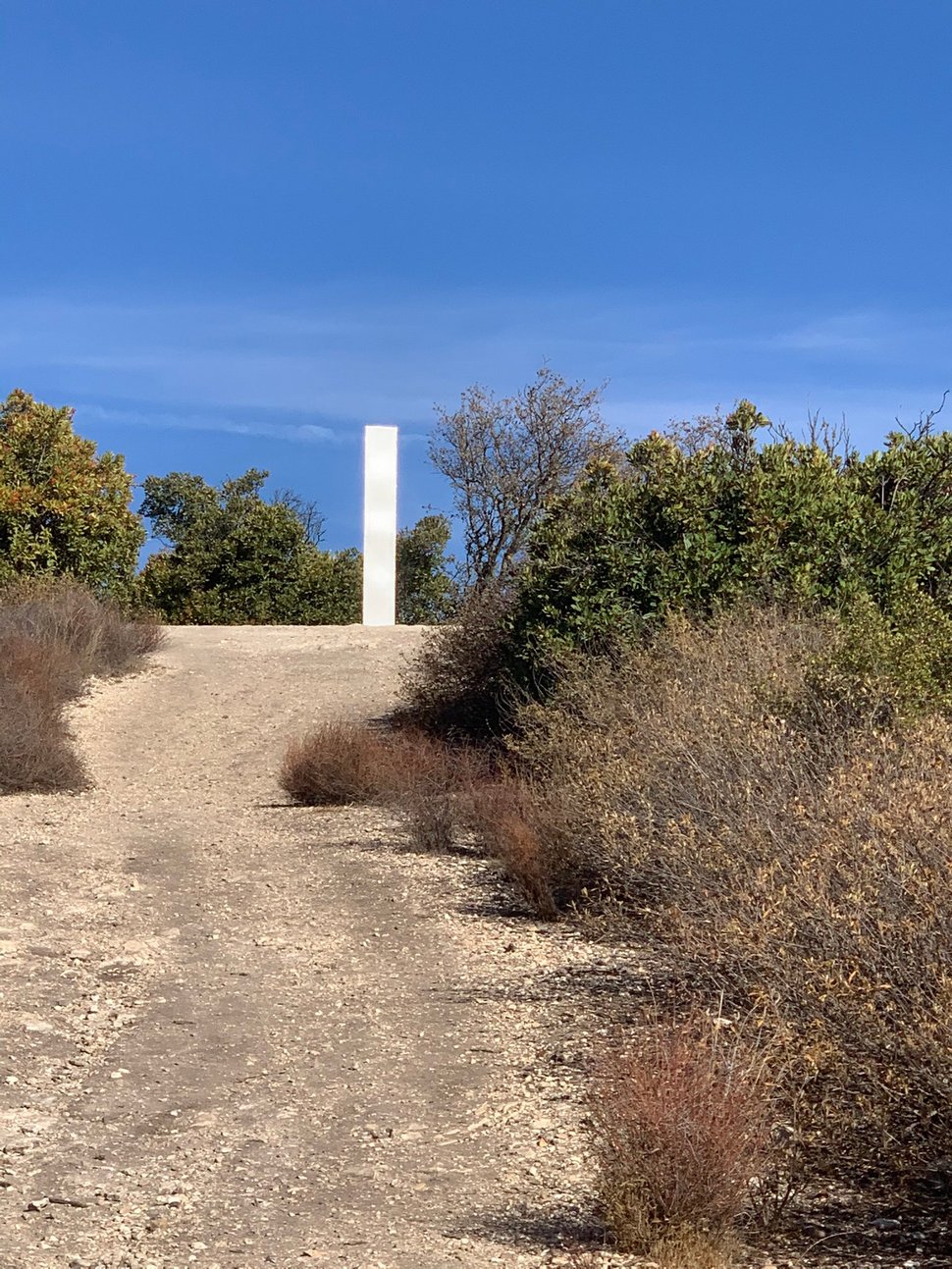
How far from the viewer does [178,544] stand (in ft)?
113

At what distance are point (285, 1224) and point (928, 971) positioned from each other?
7.68 ft

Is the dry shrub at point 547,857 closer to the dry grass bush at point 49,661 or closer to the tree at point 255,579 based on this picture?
the dry grass bush at point 49,661

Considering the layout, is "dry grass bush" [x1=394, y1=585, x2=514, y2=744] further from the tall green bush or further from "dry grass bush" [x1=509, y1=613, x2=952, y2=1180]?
"dry grass bush" [x1=509, y1=613, x2=952, y2=1180]

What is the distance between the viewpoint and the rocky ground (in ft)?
15.1

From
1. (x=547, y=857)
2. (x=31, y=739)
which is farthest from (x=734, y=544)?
(x=31, y=739)

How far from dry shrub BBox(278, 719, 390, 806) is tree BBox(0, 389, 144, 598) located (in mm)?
10295

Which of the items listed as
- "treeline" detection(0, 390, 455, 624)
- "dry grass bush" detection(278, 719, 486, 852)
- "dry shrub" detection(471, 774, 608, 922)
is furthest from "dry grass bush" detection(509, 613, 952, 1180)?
"treeline" detection(0, 390, 455, 624)

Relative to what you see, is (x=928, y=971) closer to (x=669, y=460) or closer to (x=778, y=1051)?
(x=778, y=1051)

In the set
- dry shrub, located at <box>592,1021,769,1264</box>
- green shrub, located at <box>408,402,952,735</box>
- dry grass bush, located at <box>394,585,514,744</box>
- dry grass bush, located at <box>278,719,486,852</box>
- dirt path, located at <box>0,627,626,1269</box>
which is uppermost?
green shrub, located at <box>408,402,952,735</box>

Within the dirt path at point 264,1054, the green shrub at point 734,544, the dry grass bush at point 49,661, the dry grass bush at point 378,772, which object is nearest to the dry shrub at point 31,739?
the dry grass bush at point 49,661

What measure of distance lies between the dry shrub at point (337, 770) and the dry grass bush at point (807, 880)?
514cm

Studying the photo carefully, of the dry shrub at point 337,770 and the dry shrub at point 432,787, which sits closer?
the dry shrub at point 432,787

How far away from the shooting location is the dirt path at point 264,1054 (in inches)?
183

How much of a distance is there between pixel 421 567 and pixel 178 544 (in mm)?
7121
